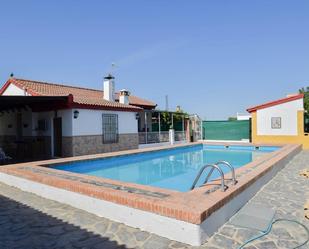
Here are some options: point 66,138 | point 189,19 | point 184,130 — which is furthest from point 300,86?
point 66,138

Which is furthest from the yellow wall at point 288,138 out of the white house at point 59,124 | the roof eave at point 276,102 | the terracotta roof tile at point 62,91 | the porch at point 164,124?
the terracotta roof tile at point 62,91

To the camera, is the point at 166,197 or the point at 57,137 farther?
the point at 57,137

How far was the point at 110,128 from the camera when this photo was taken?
18.2 m

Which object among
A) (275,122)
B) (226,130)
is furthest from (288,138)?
(226,130)

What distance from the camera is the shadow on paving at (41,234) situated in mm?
4559

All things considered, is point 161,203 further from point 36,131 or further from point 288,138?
point 288,138

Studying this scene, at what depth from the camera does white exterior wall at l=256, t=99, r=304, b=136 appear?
71.1 feet

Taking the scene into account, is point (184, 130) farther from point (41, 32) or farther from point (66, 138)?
point (41, 32)

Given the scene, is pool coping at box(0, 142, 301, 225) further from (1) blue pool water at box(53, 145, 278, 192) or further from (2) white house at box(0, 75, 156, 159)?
(2) white house at box(0, 75, 156, 159)

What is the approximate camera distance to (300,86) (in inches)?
1351

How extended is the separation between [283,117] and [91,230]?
20822 millimetres

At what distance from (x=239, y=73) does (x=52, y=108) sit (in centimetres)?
2074

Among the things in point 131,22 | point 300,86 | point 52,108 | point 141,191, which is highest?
point 131,22

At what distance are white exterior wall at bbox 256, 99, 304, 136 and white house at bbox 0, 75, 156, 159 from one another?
36.0ft
